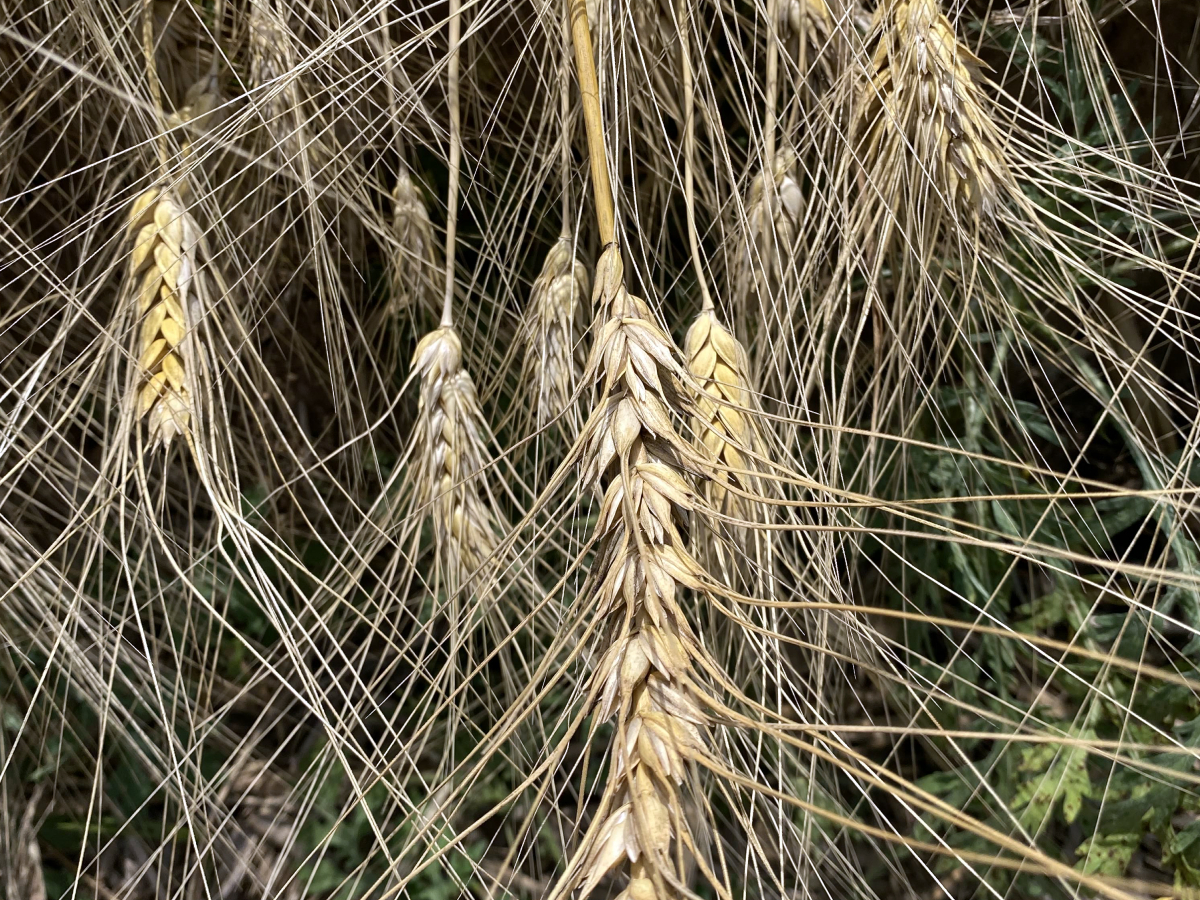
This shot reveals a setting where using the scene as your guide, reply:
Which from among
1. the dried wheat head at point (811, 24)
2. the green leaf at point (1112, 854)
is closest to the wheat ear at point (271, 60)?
the dried wheat head at point (811, 24)

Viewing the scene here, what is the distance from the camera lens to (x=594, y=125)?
0.56 meters

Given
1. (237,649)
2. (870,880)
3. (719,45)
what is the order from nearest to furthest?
(719,45) → (870,880) → (237,649)

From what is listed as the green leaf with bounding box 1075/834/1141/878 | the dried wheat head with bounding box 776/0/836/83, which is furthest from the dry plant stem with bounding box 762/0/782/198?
the green leaf with bounding box 1075/834/1141/878

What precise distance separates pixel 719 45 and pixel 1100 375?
600mm

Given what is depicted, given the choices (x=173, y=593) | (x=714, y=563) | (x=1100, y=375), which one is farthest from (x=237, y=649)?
(x=1100, y=375)

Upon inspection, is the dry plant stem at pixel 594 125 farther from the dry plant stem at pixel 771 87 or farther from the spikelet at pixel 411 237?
the spikelet at pixel 411 237

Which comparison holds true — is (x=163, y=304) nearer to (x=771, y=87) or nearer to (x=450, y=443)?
(x=450, y=443)

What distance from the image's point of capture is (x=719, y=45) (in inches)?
41.9

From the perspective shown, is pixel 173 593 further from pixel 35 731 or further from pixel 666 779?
pixel 666 779

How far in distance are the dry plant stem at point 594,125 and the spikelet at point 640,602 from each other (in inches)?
0.8

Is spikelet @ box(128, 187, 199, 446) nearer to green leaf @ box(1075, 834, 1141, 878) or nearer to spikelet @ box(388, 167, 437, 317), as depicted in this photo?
spikelet @ box(388, 167, 437, 317)

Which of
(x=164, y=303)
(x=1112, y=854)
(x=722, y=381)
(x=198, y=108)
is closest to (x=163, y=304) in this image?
(x=164, y=303)

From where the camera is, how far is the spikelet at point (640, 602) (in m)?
0.44

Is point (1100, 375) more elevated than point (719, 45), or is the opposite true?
point (719, 45)
